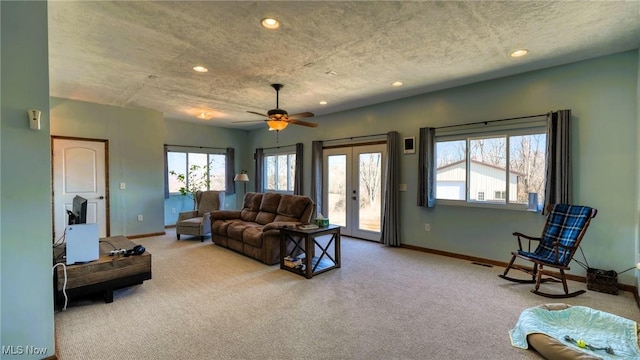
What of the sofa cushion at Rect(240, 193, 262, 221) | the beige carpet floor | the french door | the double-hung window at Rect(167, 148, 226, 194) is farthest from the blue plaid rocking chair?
the double-hung window at Rect(167, 148, 226, 194)

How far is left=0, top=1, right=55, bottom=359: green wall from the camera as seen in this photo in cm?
184

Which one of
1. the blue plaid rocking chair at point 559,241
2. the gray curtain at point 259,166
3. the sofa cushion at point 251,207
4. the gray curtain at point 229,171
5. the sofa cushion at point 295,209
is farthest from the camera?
the gray curtain at point 229,171

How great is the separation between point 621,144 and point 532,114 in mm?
964

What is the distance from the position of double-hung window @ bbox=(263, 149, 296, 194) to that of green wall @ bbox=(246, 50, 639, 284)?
3.16 meters

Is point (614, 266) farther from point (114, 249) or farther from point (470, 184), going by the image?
point (114, 249)

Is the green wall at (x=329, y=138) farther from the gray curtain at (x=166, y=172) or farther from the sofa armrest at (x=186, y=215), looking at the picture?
the sofa armrest at (x=186, y=215)

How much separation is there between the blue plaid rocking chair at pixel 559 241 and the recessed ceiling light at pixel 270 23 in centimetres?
366

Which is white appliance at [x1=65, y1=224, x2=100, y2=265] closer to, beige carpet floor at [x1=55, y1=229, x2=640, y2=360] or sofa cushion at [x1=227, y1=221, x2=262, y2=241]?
beige carpet floor at [x1=55, y1=229, x2=640, y2=360]

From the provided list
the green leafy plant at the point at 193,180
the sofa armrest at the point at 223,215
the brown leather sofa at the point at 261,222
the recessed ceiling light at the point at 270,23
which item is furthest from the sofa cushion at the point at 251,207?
the recessed ceiling light at the point at 270,23

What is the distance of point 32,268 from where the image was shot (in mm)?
1942

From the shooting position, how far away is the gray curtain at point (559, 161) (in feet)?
11.9

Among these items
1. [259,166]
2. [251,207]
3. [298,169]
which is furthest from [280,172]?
[251,207]

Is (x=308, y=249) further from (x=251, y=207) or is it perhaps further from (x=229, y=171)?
(x=229, y=171)

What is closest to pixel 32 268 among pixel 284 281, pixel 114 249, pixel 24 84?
pixel 24 84
